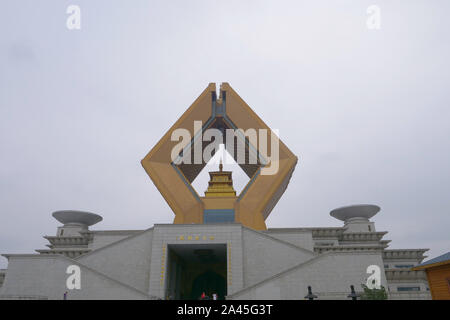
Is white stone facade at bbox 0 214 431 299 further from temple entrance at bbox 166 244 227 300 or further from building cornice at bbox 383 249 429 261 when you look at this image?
building cornice at bbox 383 249 429 261

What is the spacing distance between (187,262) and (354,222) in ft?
53.5

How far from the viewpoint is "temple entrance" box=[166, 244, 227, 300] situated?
19188 mm

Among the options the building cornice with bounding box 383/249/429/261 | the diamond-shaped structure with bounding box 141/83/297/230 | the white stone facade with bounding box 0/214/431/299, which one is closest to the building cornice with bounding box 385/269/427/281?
the white stone facade with bounding box 0/214/431/299

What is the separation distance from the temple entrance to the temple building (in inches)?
2.7

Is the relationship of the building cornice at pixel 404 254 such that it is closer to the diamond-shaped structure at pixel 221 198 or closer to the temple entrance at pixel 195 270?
the diamond-shaped structure at pixel 221 198

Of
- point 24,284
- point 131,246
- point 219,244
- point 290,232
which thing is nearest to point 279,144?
point 290,232

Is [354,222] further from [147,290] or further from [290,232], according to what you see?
[147,290]

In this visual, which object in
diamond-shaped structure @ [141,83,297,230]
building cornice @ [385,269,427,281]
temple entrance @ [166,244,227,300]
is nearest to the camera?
temple entrance @ [166,244,227,300]

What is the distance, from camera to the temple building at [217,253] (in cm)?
1550

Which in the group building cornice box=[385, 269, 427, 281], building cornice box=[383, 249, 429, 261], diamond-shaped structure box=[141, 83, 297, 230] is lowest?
building cornice box=[385, 269, 427, 281]

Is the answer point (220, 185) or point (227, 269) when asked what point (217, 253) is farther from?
point (220, 185)

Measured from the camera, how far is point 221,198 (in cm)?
2397
